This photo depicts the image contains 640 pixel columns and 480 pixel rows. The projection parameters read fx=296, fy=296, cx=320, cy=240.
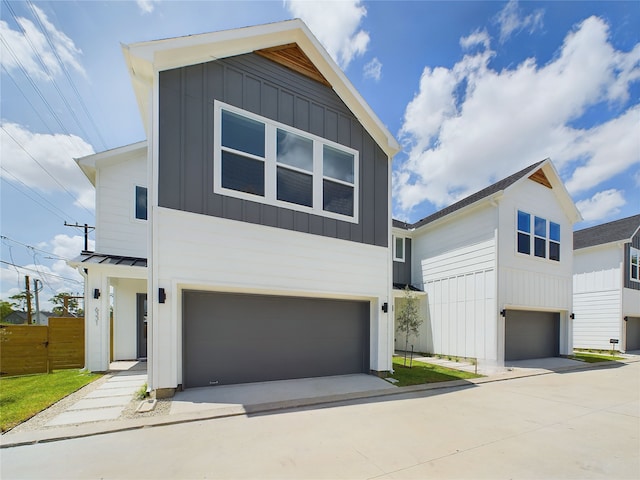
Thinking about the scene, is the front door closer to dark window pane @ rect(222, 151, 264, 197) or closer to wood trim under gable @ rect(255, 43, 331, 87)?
dark window pane @ rect(222, 151, 264, 197)

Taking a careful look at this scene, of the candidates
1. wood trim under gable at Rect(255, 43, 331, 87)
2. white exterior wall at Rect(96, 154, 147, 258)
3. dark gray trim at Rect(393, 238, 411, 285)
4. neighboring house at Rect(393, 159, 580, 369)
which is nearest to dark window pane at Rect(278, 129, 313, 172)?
wood trim under gable at Rect(255, 43, 331, 87)

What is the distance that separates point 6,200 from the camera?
11453 mm

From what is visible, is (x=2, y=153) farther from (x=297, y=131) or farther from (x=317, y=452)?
(x=317, y=452)

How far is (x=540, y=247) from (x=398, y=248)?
19.1 ft

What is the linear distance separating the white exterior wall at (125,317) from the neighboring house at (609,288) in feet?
76.2

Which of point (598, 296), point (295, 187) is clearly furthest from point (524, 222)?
point (598, 296)

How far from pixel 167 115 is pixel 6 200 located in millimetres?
10647

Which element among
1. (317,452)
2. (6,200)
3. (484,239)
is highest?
(6,200)

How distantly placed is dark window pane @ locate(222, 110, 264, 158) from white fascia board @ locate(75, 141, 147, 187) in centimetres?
486

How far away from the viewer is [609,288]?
16.8 meters

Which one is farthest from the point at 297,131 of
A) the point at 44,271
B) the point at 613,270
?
the point at 44,271

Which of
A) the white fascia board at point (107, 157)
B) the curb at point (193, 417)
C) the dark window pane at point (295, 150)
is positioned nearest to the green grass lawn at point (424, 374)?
the curb at point (193, 417)

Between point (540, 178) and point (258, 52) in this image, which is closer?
point (258, 52)

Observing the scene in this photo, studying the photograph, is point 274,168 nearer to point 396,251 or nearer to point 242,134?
point 242,134
